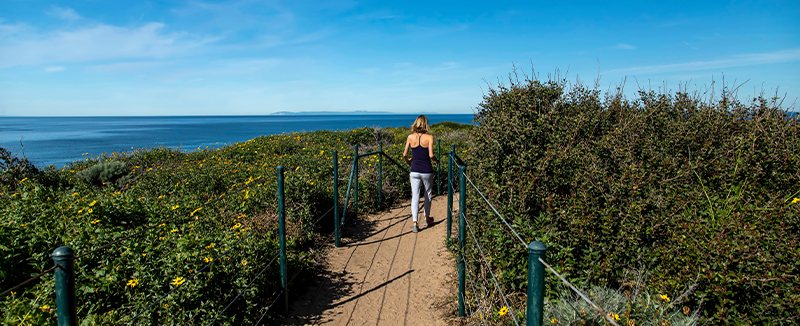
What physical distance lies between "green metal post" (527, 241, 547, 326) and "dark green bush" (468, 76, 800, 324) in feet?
5.27

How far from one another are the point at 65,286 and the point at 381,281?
11.3 feet

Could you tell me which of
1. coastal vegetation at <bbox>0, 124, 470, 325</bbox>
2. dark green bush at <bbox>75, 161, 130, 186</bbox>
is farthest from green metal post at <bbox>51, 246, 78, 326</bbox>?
→ dark green bush at <bbox>75, 161, 130, 186</bbox>

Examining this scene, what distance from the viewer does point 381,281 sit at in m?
4.63

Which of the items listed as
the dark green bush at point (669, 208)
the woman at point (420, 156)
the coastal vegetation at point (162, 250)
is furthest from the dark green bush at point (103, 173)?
the dark green bush at point (669, 208)

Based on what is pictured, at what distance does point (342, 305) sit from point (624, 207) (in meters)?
2.81

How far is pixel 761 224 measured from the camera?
2902 mm

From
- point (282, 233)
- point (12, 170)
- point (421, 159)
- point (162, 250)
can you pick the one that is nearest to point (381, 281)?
point (282, 233)

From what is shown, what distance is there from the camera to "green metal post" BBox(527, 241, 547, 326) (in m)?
1.46

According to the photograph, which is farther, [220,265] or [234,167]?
[234,167]

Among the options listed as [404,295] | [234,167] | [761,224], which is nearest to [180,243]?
[404,295]

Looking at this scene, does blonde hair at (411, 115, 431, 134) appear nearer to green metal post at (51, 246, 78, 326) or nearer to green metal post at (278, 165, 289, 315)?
green metal post at (278, 165, 289, 315)

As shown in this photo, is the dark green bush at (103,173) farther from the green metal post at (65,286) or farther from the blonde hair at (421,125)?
the green metal post at (65,286)

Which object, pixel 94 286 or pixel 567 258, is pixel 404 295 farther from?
pixel 94 286

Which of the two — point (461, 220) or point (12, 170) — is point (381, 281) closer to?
point (461, 220)
